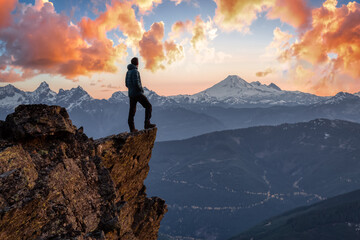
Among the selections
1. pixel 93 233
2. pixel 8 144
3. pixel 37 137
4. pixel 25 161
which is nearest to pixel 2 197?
pixel 25 161

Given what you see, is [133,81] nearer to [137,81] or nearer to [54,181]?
[137,81]

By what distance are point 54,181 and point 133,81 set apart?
11.7 meters

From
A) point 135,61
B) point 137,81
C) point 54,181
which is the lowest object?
point 54,181

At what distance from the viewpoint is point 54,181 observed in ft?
42.3

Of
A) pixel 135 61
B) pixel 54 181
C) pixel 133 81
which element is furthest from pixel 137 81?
pixel 54 181

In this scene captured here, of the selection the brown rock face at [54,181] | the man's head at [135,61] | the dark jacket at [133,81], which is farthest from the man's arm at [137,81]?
the brown rock face at [54,181]

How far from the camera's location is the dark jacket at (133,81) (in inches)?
874

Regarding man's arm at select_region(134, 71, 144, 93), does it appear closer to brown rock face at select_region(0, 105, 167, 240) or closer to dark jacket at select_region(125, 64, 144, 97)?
dark jacket at select_region(125, 64, 144, 97)

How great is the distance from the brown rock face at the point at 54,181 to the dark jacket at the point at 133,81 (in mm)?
5335

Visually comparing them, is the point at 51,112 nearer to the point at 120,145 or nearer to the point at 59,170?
the point at 59,170

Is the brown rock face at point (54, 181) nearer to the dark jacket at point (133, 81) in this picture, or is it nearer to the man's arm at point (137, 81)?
the dark jacket at point (133, 81)

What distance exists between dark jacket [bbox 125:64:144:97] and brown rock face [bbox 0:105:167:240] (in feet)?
17.5

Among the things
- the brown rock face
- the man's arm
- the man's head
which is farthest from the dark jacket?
the brown rock face

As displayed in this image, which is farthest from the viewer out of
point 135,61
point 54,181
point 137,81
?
point 135,61
